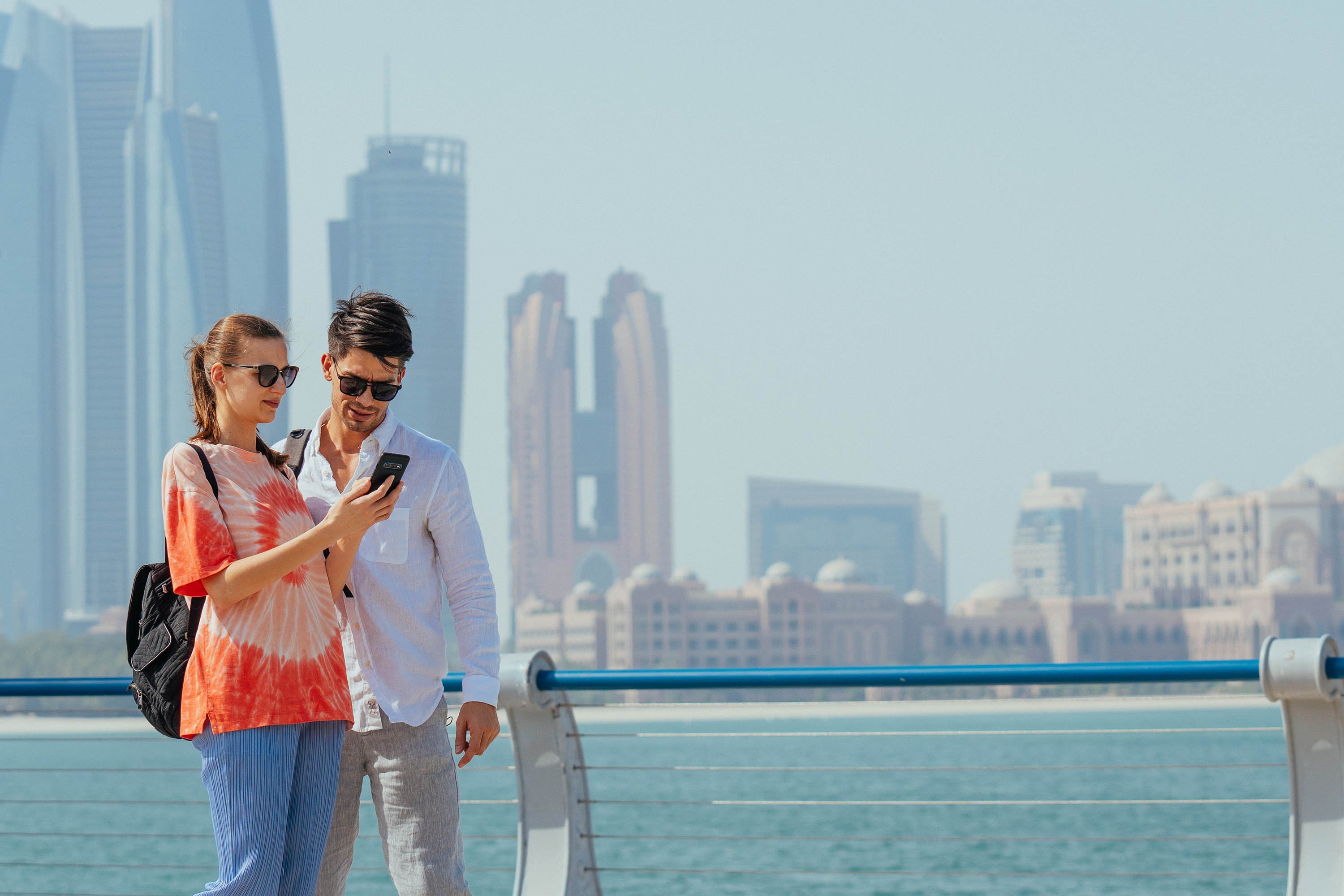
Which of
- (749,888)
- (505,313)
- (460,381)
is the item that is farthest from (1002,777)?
(505,313)

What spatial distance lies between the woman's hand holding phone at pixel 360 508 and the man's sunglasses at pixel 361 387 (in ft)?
0.65

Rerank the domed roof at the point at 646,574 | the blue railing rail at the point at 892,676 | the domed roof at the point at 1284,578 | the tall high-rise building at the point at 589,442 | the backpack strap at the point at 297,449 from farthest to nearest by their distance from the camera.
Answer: the tall high-rise building at the point at 589,442 → the domed roof at the point at 646,574 → the domed roof at the point at 1284,578 → the blue railing rail at the point at 892,676 → the backpack strap at the point at 297,449

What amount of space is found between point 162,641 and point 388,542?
0.33 metres

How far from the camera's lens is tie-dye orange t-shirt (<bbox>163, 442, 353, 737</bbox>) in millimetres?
2033

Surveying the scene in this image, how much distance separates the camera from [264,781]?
A: 204cm

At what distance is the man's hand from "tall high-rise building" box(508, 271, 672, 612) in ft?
447

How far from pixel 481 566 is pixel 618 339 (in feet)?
488

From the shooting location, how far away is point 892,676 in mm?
2732

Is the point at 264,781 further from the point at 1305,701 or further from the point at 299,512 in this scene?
the point at 1305,701

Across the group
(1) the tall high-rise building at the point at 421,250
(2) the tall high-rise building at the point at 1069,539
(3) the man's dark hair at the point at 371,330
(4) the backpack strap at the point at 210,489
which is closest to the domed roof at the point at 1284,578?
(2) the tall high-rise building at the point at 1069,539

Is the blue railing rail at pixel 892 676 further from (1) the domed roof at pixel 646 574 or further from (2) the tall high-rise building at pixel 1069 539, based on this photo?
(2) the tall high-rise building at pixel 1069 539

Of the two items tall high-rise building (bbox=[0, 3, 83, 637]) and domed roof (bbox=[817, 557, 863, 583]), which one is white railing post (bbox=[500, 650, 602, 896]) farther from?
tall high-rise building (bbox=[0, 3, 83, 637])

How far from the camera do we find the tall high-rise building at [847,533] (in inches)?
5851

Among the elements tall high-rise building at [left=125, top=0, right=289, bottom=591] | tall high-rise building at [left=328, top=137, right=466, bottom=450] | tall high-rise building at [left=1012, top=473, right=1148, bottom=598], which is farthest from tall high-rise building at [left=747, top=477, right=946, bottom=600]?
tall high-rise building at [left=125, top=0, right=289, bottom=591]
